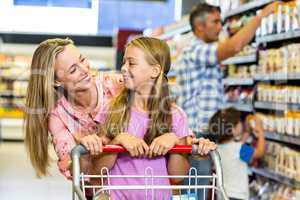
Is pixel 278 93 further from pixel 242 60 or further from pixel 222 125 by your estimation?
pixel 242 60

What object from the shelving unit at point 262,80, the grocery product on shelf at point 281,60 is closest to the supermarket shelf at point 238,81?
the shelving unit at point 262,80

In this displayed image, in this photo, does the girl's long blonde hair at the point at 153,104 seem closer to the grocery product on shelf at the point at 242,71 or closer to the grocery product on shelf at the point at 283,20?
the grocery product on shelf at the point at 283,20

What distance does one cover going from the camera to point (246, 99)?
5648 millimetres

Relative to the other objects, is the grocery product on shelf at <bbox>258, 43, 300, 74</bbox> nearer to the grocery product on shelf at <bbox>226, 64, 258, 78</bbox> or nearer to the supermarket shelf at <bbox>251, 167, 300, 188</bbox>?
the grocery product on shelf at <bbox>226, 64, 258, 78</bbox>

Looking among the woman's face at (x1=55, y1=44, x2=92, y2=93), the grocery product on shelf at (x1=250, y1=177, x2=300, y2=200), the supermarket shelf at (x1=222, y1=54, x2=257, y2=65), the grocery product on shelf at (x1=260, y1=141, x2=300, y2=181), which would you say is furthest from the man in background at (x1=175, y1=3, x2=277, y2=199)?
the woman's face at (x1=55, y1=44, x2=92, y2=93)

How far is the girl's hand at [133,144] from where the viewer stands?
2.14m

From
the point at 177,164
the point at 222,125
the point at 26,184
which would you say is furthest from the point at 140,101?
the point at 26,184

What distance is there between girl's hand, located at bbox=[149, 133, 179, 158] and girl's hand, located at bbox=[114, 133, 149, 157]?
0.02 m

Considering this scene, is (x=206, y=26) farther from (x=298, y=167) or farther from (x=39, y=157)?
(x=39, y=157)

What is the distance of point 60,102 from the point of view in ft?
8.33

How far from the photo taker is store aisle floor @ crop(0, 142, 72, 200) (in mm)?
7031

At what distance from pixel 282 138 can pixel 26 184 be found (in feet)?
13.8

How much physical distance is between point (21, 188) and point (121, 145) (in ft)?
18.7

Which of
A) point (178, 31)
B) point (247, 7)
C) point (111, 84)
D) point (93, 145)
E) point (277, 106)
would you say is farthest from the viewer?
point (178, 31)
